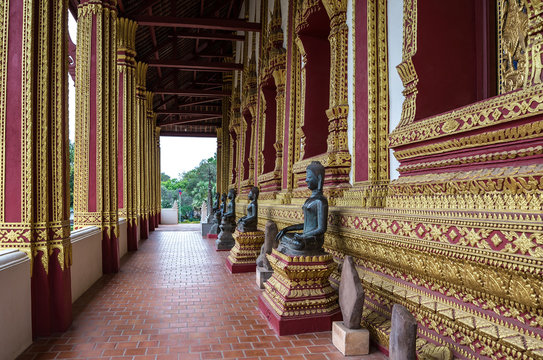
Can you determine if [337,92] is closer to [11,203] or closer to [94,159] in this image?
[11,203]

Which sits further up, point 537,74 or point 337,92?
point 337,92

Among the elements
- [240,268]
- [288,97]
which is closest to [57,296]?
[240,268]

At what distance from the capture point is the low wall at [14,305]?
3.10 meters

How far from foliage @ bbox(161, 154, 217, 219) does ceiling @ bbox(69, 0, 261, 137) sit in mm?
16201

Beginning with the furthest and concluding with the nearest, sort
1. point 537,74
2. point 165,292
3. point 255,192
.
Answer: point 255,192 < point 165,292 < point 537,74

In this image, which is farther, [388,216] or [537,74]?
[388,216]

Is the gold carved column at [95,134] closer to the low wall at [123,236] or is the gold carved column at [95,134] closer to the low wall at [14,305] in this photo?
the low wall at [123,236]

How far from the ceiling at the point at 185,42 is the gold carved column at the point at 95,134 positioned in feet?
11.2

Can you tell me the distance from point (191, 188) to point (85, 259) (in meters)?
38.5

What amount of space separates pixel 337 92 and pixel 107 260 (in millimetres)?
4891

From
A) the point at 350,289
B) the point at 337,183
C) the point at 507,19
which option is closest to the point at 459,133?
the point at 507,19

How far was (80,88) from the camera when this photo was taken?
693 cm

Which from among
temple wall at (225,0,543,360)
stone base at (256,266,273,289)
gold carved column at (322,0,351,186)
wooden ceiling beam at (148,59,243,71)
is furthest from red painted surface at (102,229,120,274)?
wooden ceiling beam at (148,59,243,71)

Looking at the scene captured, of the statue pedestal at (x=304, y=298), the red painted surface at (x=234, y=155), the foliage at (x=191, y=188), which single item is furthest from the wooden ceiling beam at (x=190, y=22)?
the foliage at (x=191, y=188)
